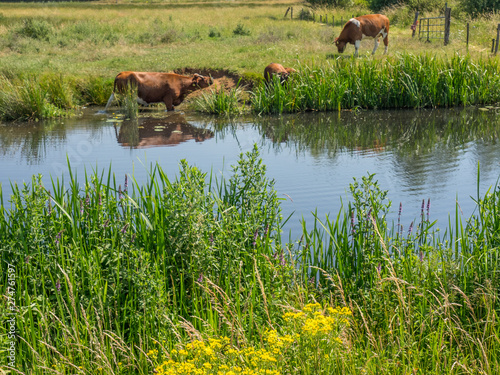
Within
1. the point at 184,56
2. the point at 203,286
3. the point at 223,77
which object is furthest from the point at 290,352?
the point at 184,56

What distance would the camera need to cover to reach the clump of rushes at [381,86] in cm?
1566

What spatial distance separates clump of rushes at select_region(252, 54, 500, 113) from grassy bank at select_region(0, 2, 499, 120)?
0.15ft

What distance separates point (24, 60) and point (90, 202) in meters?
19.3

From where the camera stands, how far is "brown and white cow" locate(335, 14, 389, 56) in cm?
2097

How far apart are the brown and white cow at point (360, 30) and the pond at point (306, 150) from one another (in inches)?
239

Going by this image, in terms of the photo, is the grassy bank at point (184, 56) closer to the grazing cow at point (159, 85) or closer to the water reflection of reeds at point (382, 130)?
the water reflection of reeds at point (382, 130)

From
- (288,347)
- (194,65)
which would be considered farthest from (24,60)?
(288,347)

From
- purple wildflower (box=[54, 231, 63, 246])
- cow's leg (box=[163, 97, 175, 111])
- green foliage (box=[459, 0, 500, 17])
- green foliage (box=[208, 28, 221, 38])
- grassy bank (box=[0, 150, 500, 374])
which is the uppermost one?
green foliage (box=[459, 0, 500, 17])

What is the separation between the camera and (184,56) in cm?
2195

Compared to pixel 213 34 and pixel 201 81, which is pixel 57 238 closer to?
pixel 201 81

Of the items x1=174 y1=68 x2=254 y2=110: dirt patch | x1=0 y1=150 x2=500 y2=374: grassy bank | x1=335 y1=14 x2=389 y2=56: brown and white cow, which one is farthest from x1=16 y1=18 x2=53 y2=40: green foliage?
x1=0 y1=150 x2=500 y2=374: grassy bank

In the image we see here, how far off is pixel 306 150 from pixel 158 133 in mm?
3673

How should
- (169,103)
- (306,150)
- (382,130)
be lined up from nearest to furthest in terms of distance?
1. (306,150)
2. (382,130)
3. (169,103)

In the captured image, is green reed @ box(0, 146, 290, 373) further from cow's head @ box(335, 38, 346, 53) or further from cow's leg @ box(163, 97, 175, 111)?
cow's head @ box(335, 38, 346, 53)
